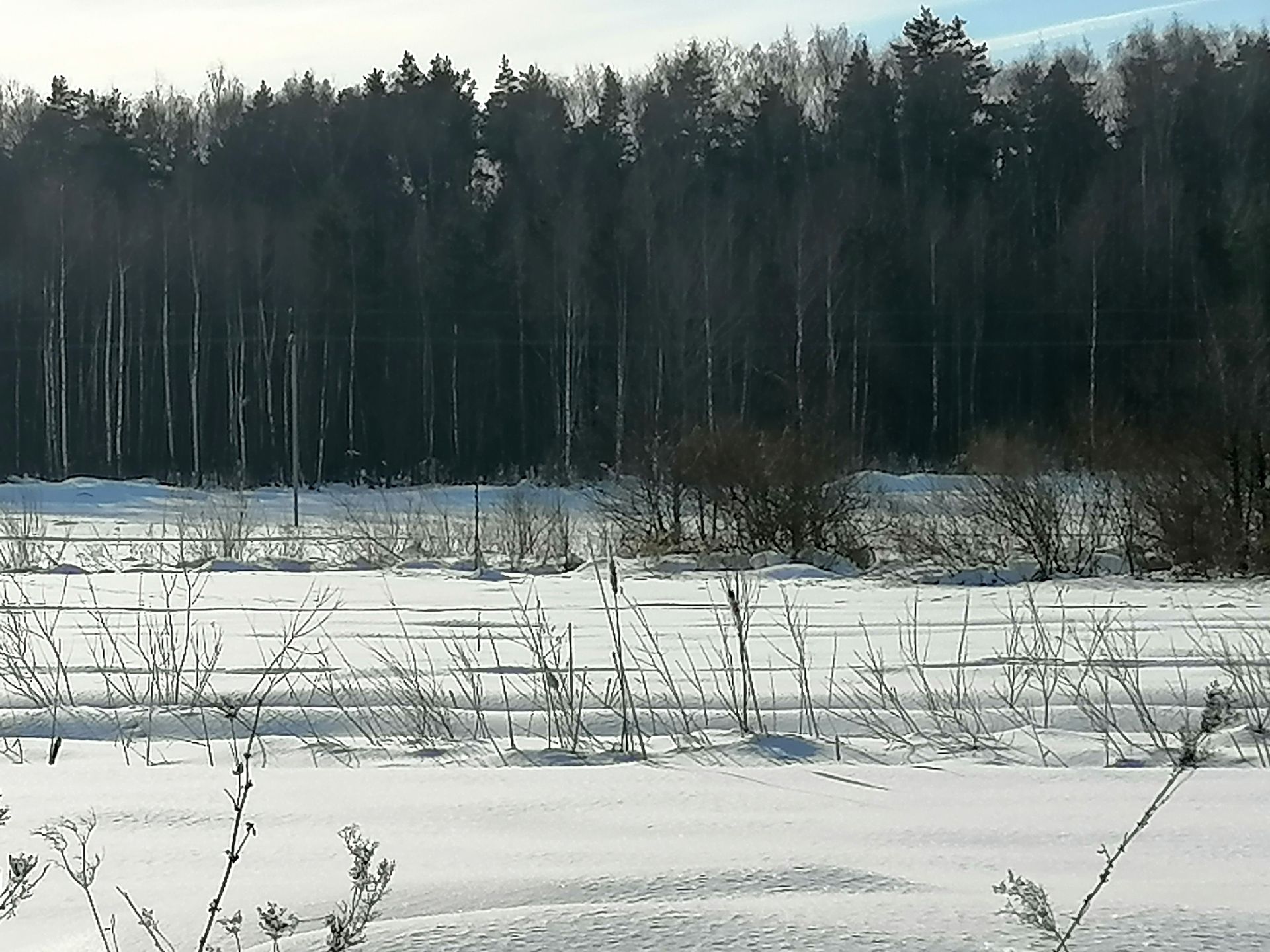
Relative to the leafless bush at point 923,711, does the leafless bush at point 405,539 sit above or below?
above

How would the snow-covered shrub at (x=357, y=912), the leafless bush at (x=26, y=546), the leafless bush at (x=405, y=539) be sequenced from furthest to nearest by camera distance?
the leafless bush at (x=405, y=539), the leafless bush at (x=26, y=546), the snow-covered shrub at (x=357, y=912)

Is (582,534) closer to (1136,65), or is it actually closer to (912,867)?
(912,867)

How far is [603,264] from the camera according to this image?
39656 mm

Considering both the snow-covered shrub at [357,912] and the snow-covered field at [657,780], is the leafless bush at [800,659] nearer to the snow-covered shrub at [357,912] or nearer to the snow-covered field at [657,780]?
the snow-covered field at [657,780]

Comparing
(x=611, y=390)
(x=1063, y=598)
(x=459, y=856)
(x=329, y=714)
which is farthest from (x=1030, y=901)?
(x=611, y=390)

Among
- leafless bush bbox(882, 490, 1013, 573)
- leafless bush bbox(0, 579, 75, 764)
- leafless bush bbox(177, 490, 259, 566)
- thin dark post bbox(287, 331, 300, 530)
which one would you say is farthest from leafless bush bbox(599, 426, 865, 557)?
leafless bush bbox(0, 579, 75, 764)

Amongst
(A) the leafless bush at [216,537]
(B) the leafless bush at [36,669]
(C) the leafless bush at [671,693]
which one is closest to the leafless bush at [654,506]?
(A) the leafless bush at [216,537]

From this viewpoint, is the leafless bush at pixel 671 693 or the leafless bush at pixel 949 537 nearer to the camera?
the leafless bush at pixel 671 693

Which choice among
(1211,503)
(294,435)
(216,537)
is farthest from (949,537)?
(294,435)

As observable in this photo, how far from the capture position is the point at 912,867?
355 cm

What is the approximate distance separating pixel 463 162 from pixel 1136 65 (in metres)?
20.0

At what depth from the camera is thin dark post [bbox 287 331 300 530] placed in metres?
26.0

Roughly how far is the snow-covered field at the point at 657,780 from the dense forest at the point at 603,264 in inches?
1103

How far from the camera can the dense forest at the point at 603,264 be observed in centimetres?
3953
